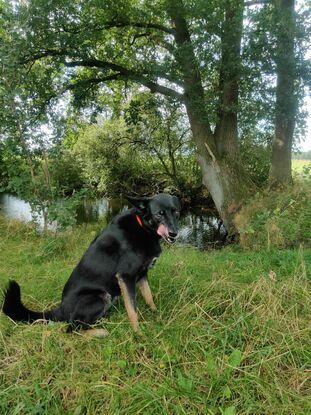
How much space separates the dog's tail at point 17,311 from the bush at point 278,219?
3699 mm

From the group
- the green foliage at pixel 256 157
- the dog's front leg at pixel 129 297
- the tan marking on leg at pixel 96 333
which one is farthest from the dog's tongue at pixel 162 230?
the green foliage at pixel 256 157

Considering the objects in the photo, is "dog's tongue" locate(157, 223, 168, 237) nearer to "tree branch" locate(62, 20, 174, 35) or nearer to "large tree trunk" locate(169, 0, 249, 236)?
"large tree trunk" locate(169, 0, 249, 236)

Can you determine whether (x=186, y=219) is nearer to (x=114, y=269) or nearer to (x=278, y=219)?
(x=278, y=219)

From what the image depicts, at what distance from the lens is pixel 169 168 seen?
1894 centimetres

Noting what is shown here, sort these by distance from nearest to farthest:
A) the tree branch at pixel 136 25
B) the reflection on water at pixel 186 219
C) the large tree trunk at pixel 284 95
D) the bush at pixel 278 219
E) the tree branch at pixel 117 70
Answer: the bush at pixel 278 219, the large tree trunk at pixel 284 95, the tree branch at pixel 117 70, the tree branch at pixel 136 25, the reflection on water at pixel 186 219

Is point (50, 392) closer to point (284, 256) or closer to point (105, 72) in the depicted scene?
point (284, 256)

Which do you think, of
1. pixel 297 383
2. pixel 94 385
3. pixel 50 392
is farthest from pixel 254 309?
pixel 50 392

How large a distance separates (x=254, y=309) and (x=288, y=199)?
6.31m

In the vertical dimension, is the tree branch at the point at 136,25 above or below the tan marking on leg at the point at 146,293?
above

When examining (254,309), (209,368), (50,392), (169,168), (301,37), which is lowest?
(50,392)

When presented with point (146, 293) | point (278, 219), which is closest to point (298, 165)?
point (278, 219)

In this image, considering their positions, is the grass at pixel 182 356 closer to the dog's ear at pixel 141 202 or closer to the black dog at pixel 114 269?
the black dog at pixel 114 269

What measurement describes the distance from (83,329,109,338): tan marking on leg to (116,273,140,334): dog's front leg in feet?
0.89

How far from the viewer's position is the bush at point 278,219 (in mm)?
7250
